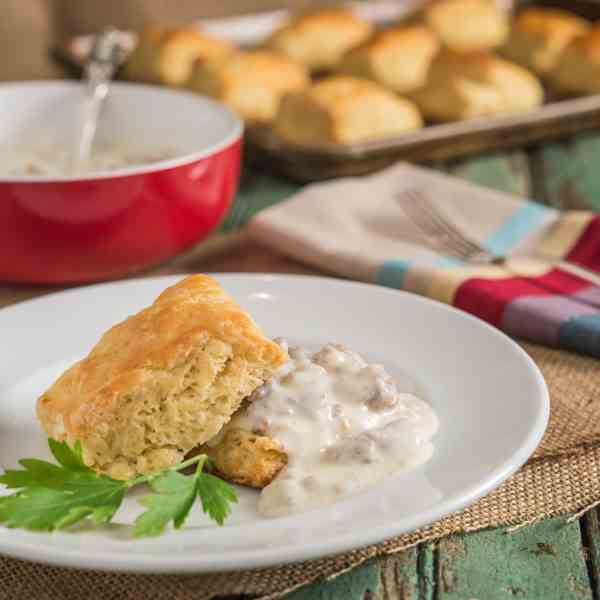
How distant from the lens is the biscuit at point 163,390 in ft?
4.58

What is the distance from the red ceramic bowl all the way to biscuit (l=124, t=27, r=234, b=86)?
2.82 ft

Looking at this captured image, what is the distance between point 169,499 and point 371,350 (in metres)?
0.57

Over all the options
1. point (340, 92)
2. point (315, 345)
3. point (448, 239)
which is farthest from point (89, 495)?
point (340, 92)

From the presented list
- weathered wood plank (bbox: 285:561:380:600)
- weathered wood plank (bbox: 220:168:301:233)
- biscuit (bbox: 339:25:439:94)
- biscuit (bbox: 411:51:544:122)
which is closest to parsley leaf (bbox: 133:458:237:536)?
weathered wood plank (bbox: 285:561:380:600)

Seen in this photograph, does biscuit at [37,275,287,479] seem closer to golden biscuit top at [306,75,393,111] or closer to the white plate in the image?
the white plate

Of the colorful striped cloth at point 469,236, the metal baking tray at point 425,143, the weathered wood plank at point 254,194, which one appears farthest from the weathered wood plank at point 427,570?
the metal baking tray at point 425,143

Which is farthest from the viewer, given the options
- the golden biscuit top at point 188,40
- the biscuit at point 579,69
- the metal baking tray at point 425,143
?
the golden biscuit top at point 188,40

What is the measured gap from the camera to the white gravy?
1.36 metres

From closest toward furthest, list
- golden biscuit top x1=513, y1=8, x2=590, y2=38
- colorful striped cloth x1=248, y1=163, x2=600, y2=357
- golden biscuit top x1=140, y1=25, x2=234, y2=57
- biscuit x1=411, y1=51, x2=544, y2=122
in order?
1. colorful striped cloth x1=248, y1=163, x2=600, y2=357
2. biscuit x1=411, y1=51, x2=544, y2=122
3. golden biscuit top x1=140, y1=25, x2=234, y2=57
4. golden biscuit top x1=513, y1=8, x2=590, y2=38

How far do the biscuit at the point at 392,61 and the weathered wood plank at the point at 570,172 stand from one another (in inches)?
17.9

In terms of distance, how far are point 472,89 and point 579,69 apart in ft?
1.42

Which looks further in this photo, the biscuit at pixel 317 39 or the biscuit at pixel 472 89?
the biscuit at pixel 317 39

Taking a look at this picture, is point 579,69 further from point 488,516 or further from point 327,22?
point 488,516

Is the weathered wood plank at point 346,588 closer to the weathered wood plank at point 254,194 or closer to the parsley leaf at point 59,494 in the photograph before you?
the parsley leaf at point 59,494
